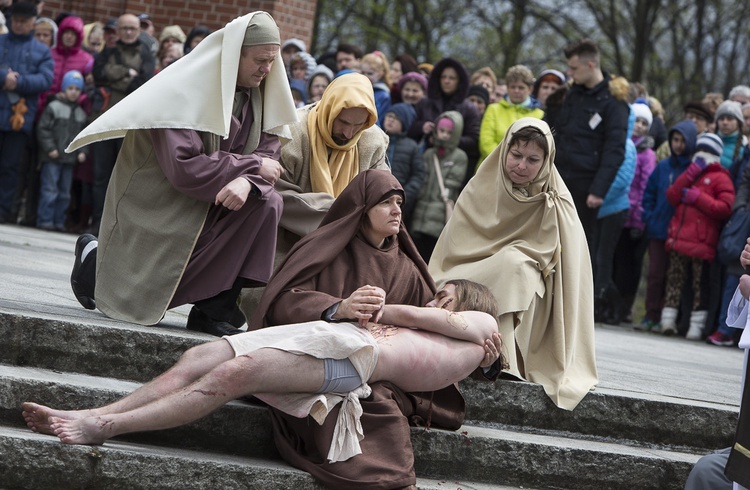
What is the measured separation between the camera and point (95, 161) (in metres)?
11.2

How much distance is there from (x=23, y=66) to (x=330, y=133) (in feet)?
18.9

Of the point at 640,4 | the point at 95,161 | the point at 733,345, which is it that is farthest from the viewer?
the point at 640,4

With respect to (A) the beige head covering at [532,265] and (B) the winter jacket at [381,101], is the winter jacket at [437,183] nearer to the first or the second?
(B) the winter jacket at [381,101]

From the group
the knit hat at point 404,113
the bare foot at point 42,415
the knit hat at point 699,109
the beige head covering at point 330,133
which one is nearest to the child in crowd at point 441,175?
the knit hat at point 404,113

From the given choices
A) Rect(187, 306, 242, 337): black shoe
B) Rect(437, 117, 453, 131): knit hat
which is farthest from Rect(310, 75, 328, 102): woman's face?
Rect(187, 306, 242, 337): black shoe

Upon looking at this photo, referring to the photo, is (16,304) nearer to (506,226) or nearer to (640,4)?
(506,226)

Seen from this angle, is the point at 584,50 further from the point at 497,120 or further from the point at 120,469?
the point at 120,469

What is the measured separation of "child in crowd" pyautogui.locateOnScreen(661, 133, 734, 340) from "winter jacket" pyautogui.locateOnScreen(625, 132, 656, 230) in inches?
24.1

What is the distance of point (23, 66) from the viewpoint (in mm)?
10906

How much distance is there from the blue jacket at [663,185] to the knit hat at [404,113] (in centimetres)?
240

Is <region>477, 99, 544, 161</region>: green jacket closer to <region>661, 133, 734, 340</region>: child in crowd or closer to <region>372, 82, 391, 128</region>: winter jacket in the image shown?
<region>372, 82, 391, 128</region>: winter jacket

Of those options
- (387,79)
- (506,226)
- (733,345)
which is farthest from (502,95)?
(506,226)

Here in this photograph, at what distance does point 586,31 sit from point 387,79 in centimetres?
1271

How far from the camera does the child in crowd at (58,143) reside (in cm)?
1130
